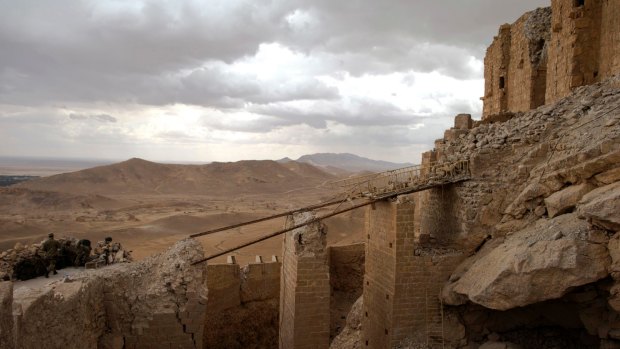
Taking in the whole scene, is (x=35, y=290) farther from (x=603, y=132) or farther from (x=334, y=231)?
(x=334, y=231)

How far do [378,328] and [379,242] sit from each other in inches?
77.4

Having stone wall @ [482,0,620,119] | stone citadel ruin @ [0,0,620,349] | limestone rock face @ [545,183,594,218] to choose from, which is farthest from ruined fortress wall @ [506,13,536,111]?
limestone rock face @ [545,183,594,218]

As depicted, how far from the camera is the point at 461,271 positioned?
998 centimetres

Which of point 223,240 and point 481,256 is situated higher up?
point 481,256

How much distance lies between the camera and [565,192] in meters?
8.86

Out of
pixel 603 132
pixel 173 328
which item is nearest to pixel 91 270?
pixel 173 328

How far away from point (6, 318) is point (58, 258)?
577 cm

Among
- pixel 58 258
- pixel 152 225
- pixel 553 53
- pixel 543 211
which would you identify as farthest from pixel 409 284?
pixel 152 225

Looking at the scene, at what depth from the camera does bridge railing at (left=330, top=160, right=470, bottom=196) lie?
35.1ft

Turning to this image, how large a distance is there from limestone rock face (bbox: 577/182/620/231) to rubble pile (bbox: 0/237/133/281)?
902 cm

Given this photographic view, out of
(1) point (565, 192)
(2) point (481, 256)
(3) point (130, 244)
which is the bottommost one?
(3) point (130, 244)

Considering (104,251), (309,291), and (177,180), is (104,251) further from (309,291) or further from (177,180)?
(177,180)

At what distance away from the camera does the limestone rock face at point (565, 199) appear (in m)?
8.54

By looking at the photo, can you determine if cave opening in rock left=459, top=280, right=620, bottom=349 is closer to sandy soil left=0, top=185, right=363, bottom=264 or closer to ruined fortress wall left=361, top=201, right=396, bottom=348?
ruined fortress wall left=361, top=201, right=396, bottom=348
